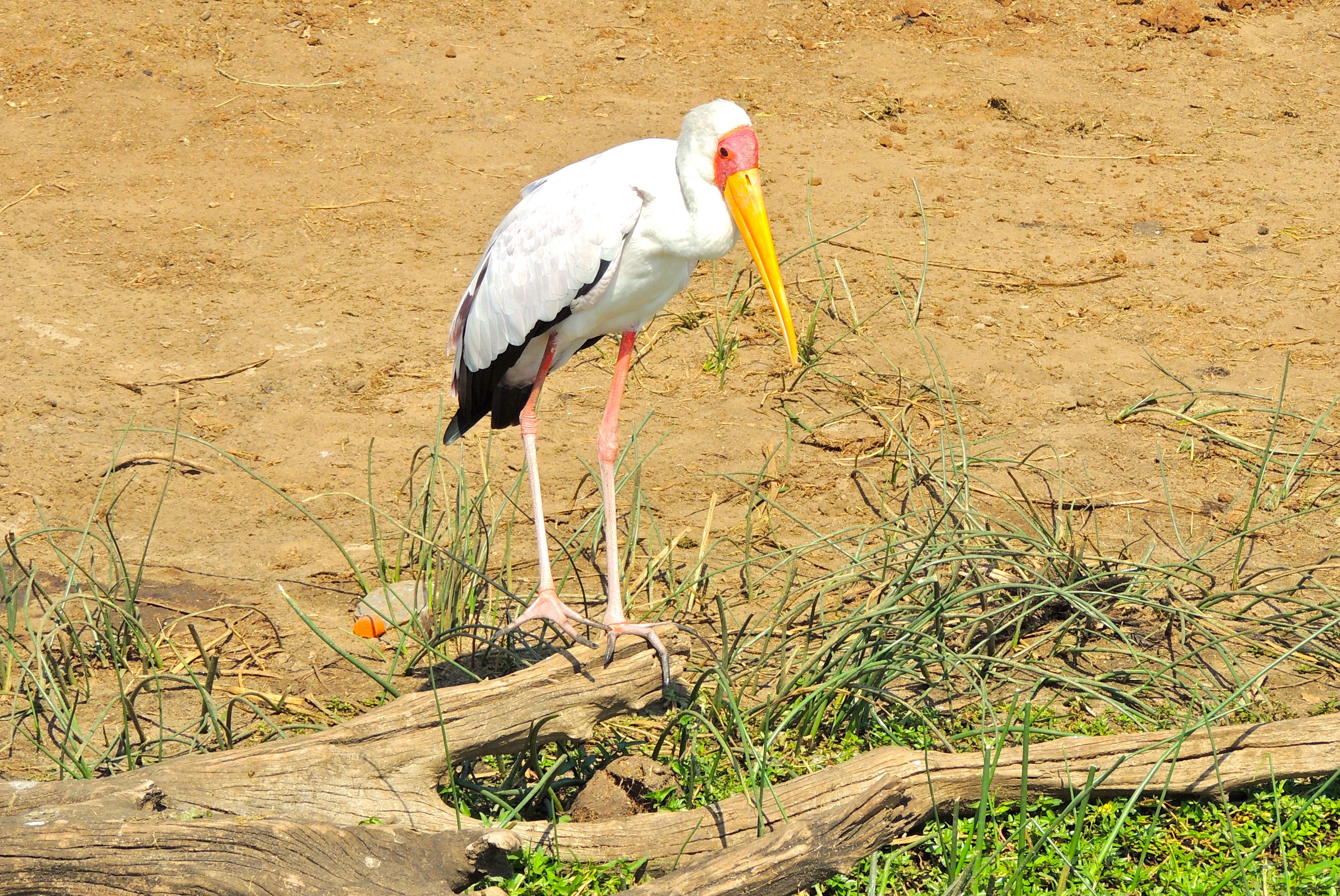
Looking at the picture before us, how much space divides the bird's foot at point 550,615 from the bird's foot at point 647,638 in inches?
4.4

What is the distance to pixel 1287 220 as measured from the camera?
6238 mm

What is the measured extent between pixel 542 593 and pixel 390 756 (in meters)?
0.79

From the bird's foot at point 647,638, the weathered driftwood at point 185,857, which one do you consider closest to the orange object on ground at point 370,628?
the bird's foot at point 647,638

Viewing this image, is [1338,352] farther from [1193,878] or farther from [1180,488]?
[1193,878]

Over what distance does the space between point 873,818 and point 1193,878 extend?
0.73m

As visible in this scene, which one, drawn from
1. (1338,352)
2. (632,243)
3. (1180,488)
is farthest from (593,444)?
(1338,352)

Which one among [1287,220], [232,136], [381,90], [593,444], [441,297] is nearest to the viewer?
[593,444]

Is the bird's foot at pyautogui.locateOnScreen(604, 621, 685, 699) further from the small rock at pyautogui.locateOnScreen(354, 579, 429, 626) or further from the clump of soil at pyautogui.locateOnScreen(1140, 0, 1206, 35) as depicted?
the clump of soil at pyautogui.locateOnScreen(1140, 0, 1206, 35)

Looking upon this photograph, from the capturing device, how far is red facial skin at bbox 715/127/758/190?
3.09 m

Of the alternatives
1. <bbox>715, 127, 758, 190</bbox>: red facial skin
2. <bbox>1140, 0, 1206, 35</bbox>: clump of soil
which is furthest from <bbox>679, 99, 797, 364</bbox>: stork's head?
<bbox>1140, 0, 1206, 35</bbox>: clump of soil

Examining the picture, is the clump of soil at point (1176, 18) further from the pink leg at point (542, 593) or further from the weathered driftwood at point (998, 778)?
the weathered driftwood at point (998, 778)

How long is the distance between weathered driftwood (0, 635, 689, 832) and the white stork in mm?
166

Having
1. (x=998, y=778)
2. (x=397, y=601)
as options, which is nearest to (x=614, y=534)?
(x=397, y=601)

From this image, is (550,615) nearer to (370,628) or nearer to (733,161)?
(370,628)
